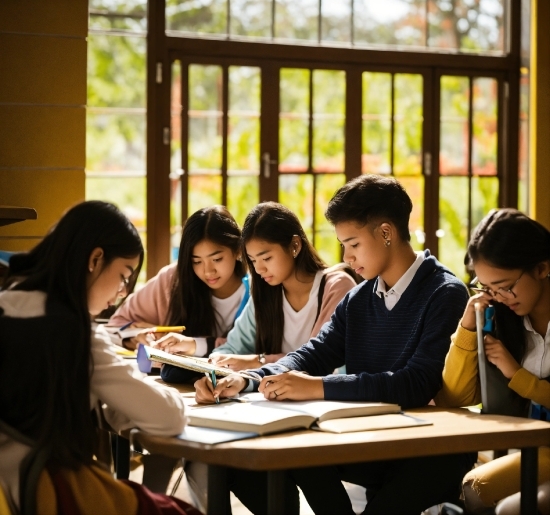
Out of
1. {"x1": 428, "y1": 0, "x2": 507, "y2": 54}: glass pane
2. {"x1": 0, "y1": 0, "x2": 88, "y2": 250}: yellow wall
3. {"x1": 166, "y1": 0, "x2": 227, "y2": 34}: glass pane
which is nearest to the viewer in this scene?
{"x1": 0, "y1": 0, "x2": 88, "y2": 250}: yellow wall

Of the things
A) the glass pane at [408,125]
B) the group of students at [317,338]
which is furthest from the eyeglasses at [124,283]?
the glass pane at [408,125]

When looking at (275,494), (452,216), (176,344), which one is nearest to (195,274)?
(176,344)

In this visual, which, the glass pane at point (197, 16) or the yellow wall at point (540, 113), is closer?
the glass pane at point (197, 16)

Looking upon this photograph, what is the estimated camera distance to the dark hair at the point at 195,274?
3.18m

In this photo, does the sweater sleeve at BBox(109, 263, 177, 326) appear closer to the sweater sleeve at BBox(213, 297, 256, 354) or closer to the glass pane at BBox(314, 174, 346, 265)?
the sweater sleeve at BBox(213, 297, 256, 354)

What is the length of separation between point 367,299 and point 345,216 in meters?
0.26

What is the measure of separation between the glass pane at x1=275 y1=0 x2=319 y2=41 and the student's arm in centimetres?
314

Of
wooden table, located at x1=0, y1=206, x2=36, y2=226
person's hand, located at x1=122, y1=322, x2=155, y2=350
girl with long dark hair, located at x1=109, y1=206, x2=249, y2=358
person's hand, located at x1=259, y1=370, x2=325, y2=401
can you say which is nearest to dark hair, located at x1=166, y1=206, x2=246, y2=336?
girl with long dark hair, located at x1=109, y1=206, x2=249, y2=358

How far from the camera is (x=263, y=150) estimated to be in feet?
15.3

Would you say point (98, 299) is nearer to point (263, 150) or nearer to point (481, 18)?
point (263, 150)

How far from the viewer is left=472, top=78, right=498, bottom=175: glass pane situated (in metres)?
5.00

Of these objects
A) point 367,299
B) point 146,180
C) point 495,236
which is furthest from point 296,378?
point 146,180

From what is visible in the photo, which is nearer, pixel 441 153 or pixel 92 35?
pixel 92 35

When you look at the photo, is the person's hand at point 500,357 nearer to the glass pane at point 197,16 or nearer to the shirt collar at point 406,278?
the shirt collar at point 406,278
